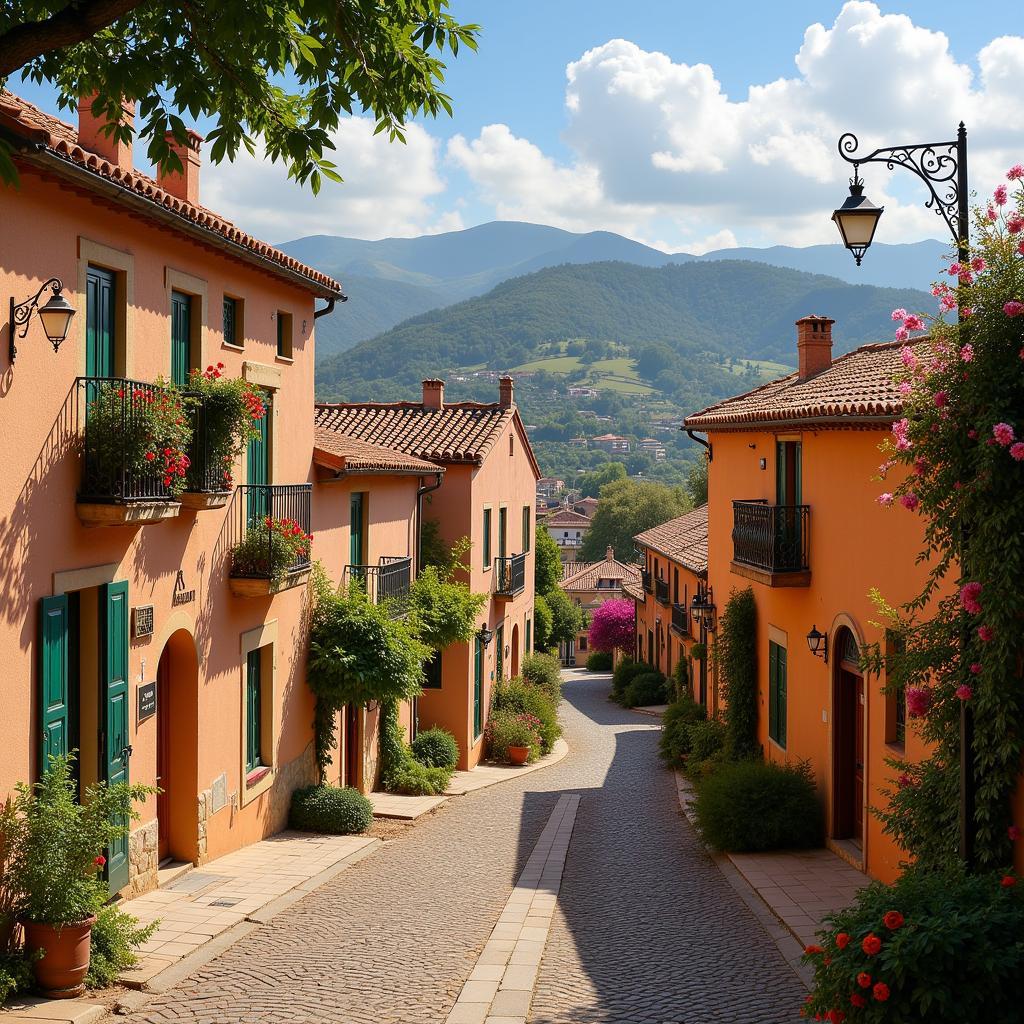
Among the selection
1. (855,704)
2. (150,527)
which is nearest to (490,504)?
(855,704)

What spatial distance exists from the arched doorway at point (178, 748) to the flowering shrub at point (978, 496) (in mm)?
7491

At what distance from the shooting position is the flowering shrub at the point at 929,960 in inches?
242

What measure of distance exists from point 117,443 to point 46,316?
1.37 m

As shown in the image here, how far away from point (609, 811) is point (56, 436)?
12.4 m

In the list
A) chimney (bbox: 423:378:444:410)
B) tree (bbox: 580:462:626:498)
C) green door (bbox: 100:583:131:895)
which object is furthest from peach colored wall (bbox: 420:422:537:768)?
tree (bbox: 580:462:626:498)

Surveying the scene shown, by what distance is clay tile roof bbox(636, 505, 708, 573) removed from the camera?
2980 centimetres

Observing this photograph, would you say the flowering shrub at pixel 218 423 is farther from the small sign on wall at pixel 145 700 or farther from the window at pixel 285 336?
the window at pixel 285 336

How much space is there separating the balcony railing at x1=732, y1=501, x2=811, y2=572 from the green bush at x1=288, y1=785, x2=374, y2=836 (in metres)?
6.71

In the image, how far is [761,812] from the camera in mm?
14164

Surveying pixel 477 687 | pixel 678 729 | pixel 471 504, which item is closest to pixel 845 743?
pixel 678 729

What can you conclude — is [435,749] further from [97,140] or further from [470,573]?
[97,140]

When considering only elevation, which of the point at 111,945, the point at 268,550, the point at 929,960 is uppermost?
the point at 268,550

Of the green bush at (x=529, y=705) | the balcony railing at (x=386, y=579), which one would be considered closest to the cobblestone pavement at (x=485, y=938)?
the balcony railing at (x=386, y=579)

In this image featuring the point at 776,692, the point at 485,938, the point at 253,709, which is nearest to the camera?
the point at 485,938
